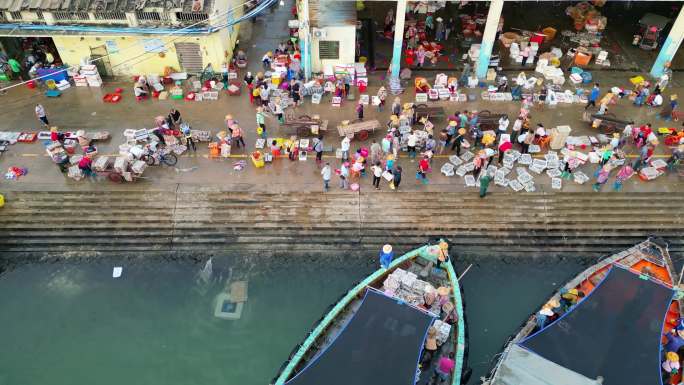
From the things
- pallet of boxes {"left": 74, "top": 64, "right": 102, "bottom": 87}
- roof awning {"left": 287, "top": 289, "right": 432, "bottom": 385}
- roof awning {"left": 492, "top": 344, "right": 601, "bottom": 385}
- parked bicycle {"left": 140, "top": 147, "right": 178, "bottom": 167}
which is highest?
pallet of boxes {"left": 74, "top": 64, "right": 102, "bottom": 87}

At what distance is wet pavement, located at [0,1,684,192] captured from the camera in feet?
70.3

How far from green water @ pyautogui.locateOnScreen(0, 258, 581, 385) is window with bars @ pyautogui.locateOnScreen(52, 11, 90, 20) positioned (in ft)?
38.4

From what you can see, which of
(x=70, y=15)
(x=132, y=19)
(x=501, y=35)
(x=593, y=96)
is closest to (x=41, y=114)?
(x=70, y=15)

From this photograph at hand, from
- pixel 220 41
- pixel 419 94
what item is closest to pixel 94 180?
pixel 220 41

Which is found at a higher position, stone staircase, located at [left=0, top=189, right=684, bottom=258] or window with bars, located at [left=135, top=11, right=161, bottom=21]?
window with bars, located at [left=135, top=11, right=161, bottom=21]

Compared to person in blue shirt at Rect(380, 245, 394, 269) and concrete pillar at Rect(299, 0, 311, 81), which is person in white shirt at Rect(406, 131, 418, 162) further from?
concrete pillar at Rect(299, 0, 311, 81)

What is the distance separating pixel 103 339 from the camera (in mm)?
18016

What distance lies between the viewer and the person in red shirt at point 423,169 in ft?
69.3

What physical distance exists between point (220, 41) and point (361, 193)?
433 inches

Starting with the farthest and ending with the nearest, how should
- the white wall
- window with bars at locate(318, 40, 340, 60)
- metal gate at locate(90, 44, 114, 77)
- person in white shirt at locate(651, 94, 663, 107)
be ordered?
1. metal gate at locate(90, 44, 114, 77)
2. window with bars at locate(318, 40, 340, 60)
3. the white wall
4. person in white shirt at locate(651, 94, 663, 107)

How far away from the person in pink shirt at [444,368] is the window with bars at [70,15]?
70.5 ft

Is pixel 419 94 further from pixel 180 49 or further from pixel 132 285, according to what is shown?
pixel 132 285

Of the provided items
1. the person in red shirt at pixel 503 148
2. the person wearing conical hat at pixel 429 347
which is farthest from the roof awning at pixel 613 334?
the person in red shirt at pixel 503 148

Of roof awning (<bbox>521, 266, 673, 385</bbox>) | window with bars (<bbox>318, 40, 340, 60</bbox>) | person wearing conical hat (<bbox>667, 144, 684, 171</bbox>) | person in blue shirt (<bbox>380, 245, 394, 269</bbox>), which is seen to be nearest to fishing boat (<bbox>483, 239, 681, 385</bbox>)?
roof awning (<bbox>521, 266, 673, 385</bbox>)
